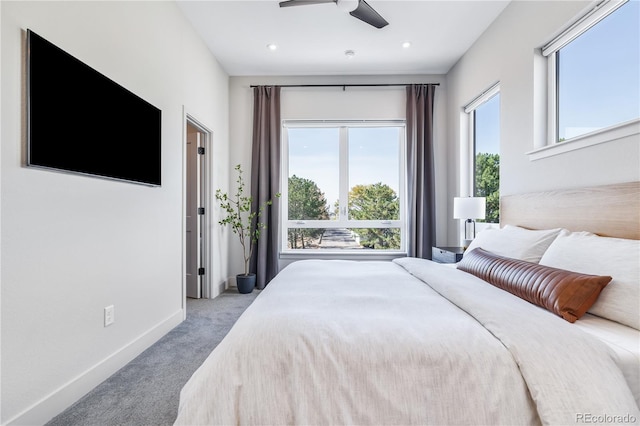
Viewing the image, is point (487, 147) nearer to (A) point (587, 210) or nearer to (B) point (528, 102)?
(B) point (528, 102)

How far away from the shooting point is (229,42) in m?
3.36

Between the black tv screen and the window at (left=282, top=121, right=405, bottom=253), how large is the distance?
7.28 ft

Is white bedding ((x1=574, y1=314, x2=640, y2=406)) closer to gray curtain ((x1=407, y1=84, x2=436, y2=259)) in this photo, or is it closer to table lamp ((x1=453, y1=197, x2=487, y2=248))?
table lamp ((x1=453, y1=197, x2=487, y2=248))

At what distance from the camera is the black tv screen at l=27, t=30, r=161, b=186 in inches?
56.1

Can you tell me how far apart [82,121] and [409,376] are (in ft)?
6.80

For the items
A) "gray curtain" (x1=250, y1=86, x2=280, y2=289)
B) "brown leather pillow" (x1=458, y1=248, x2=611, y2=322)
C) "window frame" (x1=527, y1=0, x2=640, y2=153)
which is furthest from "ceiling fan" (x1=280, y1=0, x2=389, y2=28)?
"brown leather pillow" (x1=458, y1=248, x2=611, y2=322)

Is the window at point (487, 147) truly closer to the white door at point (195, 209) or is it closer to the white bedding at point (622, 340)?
the white bedding at point (622, 340)

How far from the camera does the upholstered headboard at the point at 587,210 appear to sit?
1567mm

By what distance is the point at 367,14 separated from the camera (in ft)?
8.15

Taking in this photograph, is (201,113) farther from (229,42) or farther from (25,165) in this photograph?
(25,165)

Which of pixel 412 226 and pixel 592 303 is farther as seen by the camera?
pixel 412 226

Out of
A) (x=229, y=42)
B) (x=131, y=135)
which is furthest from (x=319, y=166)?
(x=131, y=135)

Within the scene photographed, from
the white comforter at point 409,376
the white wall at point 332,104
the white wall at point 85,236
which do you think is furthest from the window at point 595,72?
the white wall at point 85,236

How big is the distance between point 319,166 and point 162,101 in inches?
86.4
